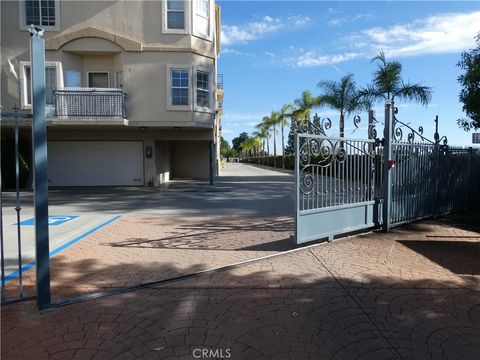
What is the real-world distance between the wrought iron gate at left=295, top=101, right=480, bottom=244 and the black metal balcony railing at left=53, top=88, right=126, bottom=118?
11.8 m

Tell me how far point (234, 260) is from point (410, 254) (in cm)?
288

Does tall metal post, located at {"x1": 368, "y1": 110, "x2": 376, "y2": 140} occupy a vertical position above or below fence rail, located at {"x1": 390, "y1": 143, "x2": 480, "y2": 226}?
above

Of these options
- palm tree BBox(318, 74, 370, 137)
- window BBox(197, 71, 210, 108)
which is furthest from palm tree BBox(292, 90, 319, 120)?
window BBox(197, 71, 210, 108)

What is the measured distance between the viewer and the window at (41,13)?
16844 millimetres

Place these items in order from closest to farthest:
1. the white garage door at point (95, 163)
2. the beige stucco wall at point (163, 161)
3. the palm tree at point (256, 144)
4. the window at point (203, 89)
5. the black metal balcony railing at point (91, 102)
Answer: the black metal balcony railing at point (91, 102), the window at point (203, 89), the white garage door at point (95, 163), the beige stucco wall at point (163, 161), the palm tree at point (256, 144)

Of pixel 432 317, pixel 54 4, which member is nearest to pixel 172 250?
pixel 432 317

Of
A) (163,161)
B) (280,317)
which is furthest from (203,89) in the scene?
(280,317)

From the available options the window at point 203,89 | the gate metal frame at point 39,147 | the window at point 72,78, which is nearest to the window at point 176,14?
the window at point 203,89

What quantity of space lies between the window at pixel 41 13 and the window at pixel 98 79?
2.40 meters

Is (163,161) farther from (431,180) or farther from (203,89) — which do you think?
(431,180)

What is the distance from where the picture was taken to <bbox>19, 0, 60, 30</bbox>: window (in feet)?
55.3

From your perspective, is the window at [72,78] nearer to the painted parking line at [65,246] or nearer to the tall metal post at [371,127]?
the painted parking line at [65,246]

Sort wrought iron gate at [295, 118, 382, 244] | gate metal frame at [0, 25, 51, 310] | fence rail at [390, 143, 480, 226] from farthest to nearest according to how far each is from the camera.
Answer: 1. fence rail at [390, 143, 480, 226]
2. wrought iron gate at [295, 118, 382, 244]
3. gate metal frame at [0, 25, 51, 310]

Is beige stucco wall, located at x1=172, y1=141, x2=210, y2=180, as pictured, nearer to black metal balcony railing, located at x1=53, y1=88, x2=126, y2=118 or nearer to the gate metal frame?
black metal balcony railing, located at x1=53, y1=88, x2=126, y2=118
